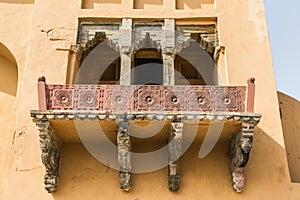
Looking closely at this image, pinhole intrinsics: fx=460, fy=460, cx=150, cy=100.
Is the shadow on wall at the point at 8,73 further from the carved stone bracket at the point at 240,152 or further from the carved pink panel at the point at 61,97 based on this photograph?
the carved stone bracket at the point at 240,152

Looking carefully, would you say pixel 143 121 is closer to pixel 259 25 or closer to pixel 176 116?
pixel 176 116

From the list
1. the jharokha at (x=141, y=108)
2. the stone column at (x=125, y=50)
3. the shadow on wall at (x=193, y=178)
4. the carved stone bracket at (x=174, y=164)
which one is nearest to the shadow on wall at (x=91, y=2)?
the jharokha at (x=141, y=108)

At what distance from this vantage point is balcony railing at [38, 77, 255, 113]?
7.16 m

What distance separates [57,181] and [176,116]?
229cm

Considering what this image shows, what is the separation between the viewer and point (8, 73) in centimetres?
945

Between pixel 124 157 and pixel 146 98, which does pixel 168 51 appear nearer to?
pixel 146 98

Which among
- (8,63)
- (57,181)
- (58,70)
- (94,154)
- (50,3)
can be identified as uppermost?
(50,3)

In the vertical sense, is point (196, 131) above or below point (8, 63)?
below

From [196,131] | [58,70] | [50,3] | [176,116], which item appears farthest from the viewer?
[50,3]

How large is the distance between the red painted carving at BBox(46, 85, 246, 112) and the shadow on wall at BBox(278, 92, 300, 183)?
181 cm

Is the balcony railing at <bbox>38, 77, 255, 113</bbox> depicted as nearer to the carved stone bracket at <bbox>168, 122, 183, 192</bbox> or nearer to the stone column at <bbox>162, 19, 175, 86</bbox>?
the carved stone bracket at <bbox>168, 122, 183, 192</bbox>

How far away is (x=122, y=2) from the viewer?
29.7 ft

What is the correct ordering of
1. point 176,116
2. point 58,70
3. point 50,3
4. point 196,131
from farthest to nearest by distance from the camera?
point 50,3 → point 58,70 → point 196,131 → point 176,116

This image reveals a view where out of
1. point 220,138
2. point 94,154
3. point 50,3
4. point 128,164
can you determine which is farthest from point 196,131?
point 50,3
